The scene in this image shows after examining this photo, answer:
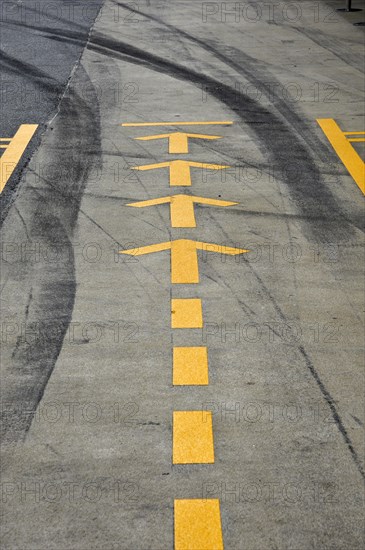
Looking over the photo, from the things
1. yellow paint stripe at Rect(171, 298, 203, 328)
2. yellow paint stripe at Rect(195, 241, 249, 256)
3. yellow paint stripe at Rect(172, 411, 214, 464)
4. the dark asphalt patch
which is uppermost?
yellow paint stripe at Rect(172, 411, 214, 464)

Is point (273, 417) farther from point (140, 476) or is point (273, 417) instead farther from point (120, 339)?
point (120, 339)

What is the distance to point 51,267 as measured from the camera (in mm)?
8805

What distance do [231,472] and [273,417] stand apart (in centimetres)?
70

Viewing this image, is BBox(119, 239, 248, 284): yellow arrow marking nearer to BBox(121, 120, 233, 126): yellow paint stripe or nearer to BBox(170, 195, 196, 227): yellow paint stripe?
BBox(170, 195, 196, 227): yellow paint stripe

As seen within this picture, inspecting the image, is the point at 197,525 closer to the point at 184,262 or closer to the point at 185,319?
the point at 185,319

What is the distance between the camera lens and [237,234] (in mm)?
9547

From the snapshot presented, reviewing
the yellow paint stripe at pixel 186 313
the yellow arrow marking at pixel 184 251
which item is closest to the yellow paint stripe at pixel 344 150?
the yellow arrow marking at pixel 184 251

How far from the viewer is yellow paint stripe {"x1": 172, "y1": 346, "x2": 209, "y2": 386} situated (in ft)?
22.4

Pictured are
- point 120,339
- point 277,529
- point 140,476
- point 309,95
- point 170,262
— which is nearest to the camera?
point 277,529

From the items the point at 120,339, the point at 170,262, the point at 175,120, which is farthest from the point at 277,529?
the point at 175,120

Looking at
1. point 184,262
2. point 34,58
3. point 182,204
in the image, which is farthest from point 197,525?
point 34,58

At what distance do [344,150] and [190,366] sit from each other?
6.09 meters

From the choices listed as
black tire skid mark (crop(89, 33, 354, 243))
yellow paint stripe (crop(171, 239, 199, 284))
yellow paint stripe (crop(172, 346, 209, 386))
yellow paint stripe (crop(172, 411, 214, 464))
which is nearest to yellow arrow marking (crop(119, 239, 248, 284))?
yellow paint stripe (crop(171, 239, 199, 284))

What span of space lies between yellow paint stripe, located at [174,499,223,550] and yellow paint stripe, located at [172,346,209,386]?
1.38m
